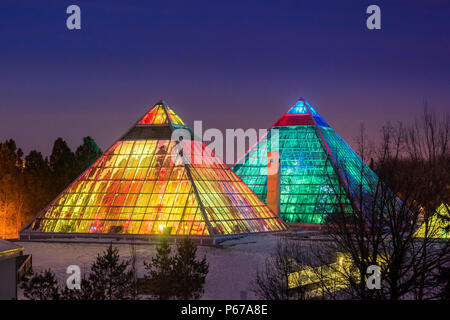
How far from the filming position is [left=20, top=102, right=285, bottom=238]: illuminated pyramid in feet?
172

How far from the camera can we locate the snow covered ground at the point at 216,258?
1320 inches

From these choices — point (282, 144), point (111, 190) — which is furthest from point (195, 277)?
point (282, 144)

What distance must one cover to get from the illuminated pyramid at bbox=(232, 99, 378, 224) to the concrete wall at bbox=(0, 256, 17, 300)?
4196 cm

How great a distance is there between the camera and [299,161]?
73.6 metres

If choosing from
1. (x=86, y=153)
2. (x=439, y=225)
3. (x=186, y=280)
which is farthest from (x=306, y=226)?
(x=86, y=153)

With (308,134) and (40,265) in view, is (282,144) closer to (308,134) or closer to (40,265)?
(308,134)

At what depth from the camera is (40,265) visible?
128 ft

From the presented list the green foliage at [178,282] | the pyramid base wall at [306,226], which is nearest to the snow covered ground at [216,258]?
the green foliage at [178,282]

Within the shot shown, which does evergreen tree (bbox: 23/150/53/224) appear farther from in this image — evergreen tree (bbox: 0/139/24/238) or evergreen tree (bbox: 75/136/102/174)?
evergreen tree (bbox: 75/136/102/174)

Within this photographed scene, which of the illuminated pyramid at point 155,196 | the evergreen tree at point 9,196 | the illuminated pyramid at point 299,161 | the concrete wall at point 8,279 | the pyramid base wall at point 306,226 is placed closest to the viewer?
the concrete wall at point 8,279

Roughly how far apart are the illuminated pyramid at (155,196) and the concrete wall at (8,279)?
2331 centimetres

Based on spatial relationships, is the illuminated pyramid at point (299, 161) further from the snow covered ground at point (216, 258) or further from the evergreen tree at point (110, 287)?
the evergreen tree at point (110, 287)

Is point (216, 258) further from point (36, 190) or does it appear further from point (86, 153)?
point (86, 153)

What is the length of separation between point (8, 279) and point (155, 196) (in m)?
27.9
